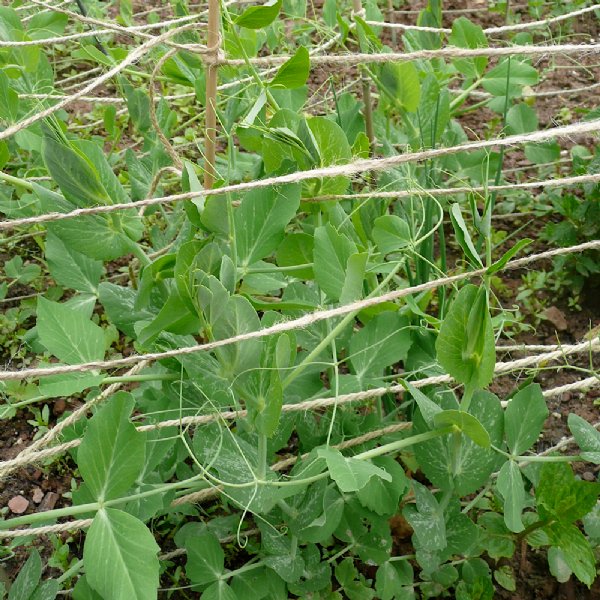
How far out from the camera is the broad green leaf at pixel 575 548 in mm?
1093

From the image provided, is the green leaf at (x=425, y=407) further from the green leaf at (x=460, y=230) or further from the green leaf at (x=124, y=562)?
the green leaf at (x=124, y=562)

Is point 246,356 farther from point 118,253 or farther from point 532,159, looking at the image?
point 532,159

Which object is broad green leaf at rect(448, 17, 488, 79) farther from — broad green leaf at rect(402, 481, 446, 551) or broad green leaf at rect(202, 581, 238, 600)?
broad green leaf at rect(202, 581, 238, 600)

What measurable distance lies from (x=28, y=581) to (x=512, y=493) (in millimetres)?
684

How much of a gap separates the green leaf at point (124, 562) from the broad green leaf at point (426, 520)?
0.37 metres

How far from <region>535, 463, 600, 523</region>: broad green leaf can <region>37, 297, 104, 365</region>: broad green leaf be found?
2.23 feet

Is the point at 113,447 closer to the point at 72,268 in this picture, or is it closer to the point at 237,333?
the point at 237,333

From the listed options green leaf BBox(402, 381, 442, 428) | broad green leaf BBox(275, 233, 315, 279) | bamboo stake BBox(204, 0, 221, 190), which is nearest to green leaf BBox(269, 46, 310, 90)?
bamboo stake BBox(204, 0, 221, 190)

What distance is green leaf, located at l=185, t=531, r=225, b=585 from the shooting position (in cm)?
110

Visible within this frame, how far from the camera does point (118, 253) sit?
107cm

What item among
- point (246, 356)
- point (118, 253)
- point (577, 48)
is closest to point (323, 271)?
point (246, 356)

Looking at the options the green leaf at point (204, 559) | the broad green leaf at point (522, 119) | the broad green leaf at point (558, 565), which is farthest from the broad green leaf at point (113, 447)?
the broad green leaf at point (522, 119)

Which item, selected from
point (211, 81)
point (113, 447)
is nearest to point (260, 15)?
point (211, 81)

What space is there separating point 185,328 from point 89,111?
5.28 ft
